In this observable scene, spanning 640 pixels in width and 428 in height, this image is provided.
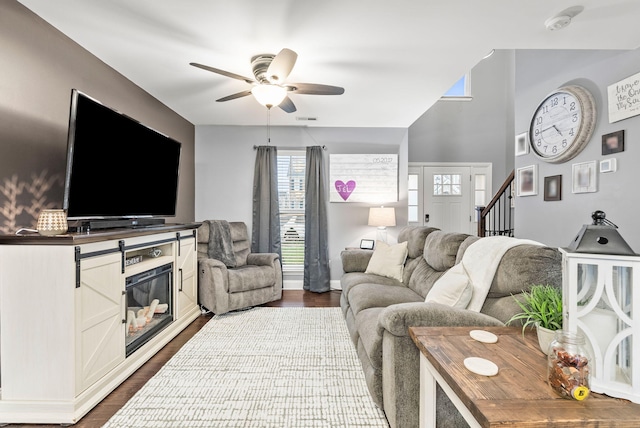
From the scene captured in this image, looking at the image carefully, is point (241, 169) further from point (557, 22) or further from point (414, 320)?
point (557, 22)

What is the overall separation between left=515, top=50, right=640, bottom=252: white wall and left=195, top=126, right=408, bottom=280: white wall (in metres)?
1.79

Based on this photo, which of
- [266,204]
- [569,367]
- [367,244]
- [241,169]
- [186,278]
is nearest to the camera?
[569,367]

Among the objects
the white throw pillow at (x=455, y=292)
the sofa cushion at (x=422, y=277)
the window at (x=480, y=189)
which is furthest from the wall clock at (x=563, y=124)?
the window at (x=480, y=189)

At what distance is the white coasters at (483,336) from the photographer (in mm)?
1221

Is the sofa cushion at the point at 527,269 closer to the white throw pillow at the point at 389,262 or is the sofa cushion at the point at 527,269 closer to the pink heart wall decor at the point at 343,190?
the white throw pillow at the point at 389,262

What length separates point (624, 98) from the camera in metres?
2.29

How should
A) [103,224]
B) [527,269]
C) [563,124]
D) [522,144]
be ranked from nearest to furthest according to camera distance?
1. [527,269]
2. [103,224]
3. [563,124]
4. [522,144]

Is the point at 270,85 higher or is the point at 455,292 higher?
the point at 270,85

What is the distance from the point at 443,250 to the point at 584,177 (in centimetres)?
144

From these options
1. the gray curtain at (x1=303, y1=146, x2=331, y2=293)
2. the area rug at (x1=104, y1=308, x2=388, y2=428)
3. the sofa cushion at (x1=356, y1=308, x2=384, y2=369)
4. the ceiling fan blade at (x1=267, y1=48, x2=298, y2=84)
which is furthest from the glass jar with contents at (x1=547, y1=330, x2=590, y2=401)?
the gray curtain at (x1=303, y1=146, x2=331, y2=293)

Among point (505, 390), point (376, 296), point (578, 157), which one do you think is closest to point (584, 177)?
point (578, 157)

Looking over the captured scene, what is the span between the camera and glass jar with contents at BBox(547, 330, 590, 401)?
837 millimetres

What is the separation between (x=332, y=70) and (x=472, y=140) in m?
4.08

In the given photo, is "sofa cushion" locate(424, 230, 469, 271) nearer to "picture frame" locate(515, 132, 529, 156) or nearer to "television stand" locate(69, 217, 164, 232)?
"picture frame" locate(515, 132, 529, 156)
